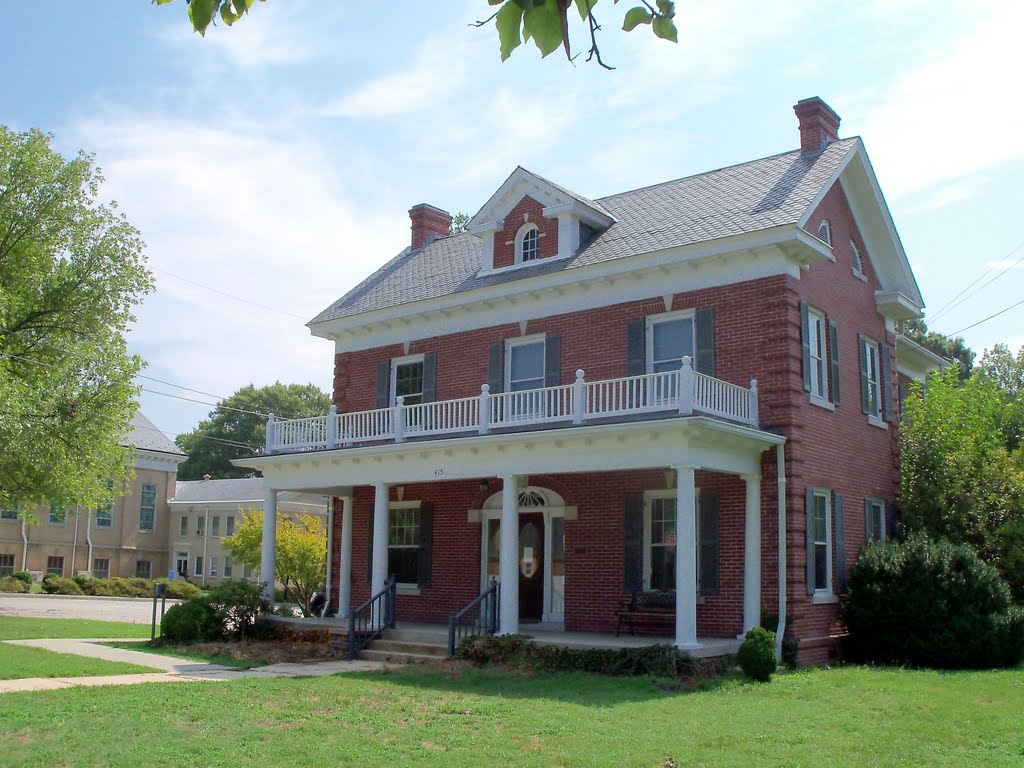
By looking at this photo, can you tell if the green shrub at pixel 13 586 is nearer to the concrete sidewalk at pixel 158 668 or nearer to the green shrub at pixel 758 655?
the concrete sidewalk at pixel 158 668

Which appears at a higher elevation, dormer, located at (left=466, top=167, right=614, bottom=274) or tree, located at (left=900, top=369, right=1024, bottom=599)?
dormer, located at (left=466, top=167, right=614, bottom=274)

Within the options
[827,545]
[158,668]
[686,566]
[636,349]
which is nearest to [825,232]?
[636,349]

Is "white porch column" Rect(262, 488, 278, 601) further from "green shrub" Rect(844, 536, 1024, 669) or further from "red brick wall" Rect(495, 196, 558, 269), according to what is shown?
"green shrub" Rect(844, 536, 1024, 669)

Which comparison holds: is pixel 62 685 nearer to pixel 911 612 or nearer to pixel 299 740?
pixel 299 740

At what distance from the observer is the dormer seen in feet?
70.6

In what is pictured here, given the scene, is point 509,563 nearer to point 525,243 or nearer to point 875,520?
point 525,243

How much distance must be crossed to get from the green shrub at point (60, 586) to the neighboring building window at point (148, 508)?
989cm

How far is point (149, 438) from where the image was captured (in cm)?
5884

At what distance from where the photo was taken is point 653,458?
16688 mm

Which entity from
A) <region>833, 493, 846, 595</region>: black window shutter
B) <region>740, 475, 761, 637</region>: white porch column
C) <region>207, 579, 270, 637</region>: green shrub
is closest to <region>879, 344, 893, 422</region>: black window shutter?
<region>833, 493, 846, 595</region>: black window shutter

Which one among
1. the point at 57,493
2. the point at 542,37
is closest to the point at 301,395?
the point at 57,493

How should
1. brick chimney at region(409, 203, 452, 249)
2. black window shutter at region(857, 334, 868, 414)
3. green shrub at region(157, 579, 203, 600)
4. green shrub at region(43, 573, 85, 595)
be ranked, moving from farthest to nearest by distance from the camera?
green shrub at region(43, 573, 85, 595), green shrub at region(157, 579, 203, 600), brick chimney at region(409, 203, 452, 249), black window shutter at region(857, 334, 868, 414)

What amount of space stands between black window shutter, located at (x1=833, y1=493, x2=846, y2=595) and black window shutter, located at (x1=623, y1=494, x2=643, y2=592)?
3662 millimetres

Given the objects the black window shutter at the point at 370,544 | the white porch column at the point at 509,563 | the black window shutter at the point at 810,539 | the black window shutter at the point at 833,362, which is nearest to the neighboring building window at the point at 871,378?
the black window shutter at the point at 833,362
